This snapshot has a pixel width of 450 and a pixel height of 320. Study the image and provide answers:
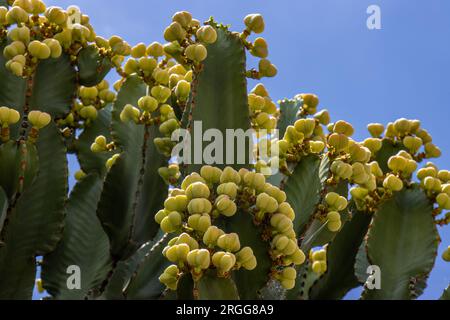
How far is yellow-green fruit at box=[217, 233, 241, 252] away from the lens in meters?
1.89

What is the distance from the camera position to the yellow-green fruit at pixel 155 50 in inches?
114

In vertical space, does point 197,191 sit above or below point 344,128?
below

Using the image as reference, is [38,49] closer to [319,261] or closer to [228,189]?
[228,189]

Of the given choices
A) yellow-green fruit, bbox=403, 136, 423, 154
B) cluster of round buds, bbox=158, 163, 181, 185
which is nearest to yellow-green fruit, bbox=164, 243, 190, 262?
cluster of round buds, bbox=158, 163, 181, 185

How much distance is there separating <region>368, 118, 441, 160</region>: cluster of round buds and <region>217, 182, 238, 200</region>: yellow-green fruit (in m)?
1.43

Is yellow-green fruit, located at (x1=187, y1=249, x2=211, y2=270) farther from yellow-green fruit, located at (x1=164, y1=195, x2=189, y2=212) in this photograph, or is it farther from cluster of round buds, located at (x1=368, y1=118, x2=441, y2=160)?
cluster of round buds, located at (x1=368, y1=118, x2=441, y2=160)

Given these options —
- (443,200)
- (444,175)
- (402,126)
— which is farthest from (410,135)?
(443,200)

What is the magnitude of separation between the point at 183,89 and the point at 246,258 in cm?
89

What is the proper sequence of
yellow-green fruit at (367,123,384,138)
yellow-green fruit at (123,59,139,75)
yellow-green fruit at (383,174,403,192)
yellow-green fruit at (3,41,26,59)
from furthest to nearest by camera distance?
yellow-green fruit at (367,123,384,138), yellow-green fruit at (123,59,139,75), yellow-green fruit at (383,174,403,192), yellow-green fruit at (3,41,26,59)

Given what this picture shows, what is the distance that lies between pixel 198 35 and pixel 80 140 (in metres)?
1.12

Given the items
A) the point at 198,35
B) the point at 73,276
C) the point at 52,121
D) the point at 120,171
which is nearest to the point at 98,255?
the point at 73,276

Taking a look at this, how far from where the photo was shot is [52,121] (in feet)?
8.87

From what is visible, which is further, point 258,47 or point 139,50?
point 139,50

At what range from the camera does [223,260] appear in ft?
6.02
